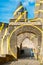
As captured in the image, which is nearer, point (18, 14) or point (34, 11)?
point (34, 11)

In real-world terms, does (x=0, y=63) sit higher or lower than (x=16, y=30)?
lower

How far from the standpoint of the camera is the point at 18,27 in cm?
3300

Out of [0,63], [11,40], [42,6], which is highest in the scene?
[42,6]

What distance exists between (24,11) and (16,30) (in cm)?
1624

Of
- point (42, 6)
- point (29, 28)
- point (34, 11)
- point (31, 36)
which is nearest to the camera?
point (29, 28)

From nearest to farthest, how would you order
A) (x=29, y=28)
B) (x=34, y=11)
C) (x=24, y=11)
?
(x=29, y=28) → (x=34, y=11) → (x=24, y=11)

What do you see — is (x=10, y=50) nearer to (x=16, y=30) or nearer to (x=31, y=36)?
(x=16, y=30)

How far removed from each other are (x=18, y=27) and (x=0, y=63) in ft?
40.0

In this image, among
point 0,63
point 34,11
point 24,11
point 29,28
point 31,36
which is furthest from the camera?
point 24,11

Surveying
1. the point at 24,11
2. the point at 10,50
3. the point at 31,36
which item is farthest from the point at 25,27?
Result: the point at 24,11

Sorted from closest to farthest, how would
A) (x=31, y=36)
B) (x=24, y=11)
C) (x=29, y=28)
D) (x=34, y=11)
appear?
(x=29, y=28) → (x=31, y=36) → (x=34, y=11) → (x=24, y=11)

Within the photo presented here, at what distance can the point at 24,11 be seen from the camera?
48.9m

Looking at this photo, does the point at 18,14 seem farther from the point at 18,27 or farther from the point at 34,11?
the point at 18,27

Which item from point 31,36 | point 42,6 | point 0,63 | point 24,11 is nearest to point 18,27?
point 42,6
